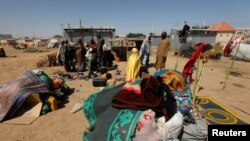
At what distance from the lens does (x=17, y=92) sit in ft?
15.6

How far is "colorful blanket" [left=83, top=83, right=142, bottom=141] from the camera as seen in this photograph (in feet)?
9.58

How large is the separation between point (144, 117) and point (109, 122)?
0.57 m

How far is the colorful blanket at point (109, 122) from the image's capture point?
2.92m

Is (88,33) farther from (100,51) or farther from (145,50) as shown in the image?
(145,50)

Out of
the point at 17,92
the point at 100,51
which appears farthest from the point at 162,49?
the point at 17,92

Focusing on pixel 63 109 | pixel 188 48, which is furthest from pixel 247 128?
pixel 188 48

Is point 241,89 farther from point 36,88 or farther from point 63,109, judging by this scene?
point 36,88

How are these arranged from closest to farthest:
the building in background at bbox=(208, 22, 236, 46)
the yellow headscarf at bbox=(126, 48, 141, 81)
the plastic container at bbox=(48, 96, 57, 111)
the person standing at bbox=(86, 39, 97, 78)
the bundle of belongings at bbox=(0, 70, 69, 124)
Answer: the bundle of belongings at bbox=(0, 70, 69, 124), the plastic container at bbox=(48, 96, 57, 111), the yellow headscarf at bbox=(126, 48, 141, 81), the person standing at bbox=(86, 39, 97, 78), the building in background at bbox=(208, 22, 236, 46)

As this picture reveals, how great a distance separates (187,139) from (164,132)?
0.43 metres

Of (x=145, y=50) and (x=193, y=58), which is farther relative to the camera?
(x=145, y=50)

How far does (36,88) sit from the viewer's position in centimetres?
500

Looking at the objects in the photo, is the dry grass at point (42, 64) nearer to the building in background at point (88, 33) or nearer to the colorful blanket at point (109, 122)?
the colorful blanket at point (109, 122)

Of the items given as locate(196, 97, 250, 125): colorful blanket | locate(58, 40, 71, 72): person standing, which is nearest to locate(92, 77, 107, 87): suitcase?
locate(58, 40, 71, 72): person standing

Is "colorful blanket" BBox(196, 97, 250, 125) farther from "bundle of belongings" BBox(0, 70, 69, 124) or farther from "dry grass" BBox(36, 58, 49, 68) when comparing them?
"dry grass" BBox(36, 58, 49, 68)
